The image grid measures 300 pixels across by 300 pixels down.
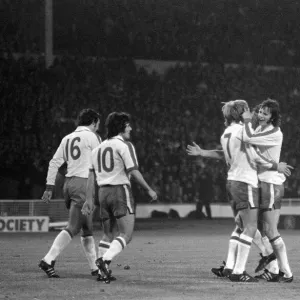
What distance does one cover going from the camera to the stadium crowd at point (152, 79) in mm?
27281

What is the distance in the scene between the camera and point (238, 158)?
935cm

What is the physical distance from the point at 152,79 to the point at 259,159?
71.7ft

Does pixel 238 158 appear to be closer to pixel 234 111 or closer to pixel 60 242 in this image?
pixel 234 111

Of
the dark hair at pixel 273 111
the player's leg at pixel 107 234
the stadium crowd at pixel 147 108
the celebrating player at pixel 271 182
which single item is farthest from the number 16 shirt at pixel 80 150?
the stadium crowd at pixel 147 108

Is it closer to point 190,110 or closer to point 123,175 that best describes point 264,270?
point 123,175

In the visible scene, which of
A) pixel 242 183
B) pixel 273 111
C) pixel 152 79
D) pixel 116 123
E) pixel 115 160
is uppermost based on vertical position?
pixel 152 79

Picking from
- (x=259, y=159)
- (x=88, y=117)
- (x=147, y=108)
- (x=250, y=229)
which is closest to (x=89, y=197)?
(x=88, y=117)

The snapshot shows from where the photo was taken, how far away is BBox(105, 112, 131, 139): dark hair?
939 centimetres

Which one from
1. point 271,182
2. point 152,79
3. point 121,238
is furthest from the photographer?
point 152,79

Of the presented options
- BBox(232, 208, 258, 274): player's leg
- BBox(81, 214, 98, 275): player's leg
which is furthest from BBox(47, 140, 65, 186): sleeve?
BBox(232, 208, 258, 274): player's leg

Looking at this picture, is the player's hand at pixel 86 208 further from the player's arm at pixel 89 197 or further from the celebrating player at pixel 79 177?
the celebrating player at pixel 79 177

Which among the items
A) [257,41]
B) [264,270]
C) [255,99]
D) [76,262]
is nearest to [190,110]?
[255,99]

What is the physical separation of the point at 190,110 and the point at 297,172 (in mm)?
4647

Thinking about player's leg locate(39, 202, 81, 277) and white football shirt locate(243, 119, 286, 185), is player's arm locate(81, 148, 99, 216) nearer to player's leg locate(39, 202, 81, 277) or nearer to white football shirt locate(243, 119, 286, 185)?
player's leg locate(39, 202, 81, 277)
